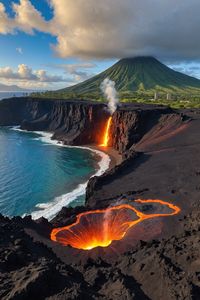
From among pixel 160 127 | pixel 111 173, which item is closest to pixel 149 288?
pixel 111 173

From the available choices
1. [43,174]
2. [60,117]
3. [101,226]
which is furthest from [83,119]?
[101,226]

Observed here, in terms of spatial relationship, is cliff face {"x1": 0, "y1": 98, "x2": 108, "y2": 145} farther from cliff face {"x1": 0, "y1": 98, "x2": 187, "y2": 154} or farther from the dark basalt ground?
the dark basalt ground

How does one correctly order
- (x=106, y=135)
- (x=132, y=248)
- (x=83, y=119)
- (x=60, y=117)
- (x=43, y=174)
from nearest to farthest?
(x=132, y=248) → (x=43, y=174) → (x=106, y=135) → (x=83, y=119) → (x=60, y=117)

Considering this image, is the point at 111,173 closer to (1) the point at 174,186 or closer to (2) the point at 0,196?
(1) the point at 174,186

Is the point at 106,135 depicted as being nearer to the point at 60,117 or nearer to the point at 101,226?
the point at 60,117

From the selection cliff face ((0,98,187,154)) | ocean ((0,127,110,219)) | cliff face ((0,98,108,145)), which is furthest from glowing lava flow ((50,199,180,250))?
cliff face ((0,98,108,145))

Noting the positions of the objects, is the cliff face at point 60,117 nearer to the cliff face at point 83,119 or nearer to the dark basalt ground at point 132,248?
the cliff face at point 83,119
